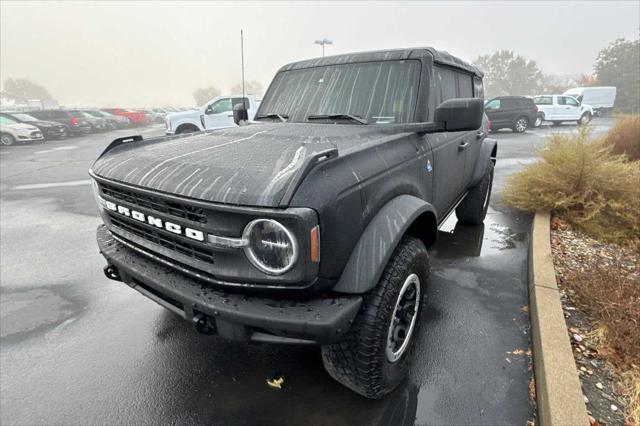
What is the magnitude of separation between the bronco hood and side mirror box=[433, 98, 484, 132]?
36 cm

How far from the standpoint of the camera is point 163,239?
1.98 meters

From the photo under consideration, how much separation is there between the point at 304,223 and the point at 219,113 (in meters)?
12.1

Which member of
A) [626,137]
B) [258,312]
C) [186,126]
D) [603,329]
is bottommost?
[603,329]

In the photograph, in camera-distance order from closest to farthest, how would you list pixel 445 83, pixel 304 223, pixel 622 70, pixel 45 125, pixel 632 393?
pixel 304 223
pixel 632 393
pixel 445 83
pixel 45 125
pixel 622 70

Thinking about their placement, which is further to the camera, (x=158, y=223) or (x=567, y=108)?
(x=567, y=108)

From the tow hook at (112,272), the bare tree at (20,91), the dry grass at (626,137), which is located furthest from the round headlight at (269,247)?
the bare tree at (20,91)

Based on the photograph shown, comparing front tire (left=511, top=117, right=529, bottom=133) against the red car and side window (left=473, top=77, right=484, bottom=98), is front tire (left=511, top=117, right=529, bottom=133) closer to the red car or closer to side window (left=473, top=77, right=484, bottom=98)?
side window (left=473, top=77, right=484, bottom=98)

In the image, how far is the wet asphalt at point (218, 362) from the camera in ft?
7.10

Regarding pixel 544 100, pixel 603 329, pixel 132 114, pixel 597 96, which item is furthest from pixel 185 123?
pixel 597 96

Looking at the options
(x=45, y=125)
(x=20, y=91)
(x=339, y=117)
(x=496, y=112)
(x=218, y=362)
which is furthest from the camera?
(x=20, y=91)

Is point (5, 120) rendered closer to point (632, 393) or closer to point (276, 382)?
point (276, 382)

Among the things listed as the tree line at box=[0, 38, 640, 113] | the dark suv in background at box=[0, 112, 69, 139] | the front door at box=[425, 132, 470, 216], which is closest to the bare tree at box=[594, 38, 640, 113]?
the tree line at box=[0, 38, 640, 113]

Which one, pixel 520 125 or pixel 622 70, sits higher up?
pixel 622 70

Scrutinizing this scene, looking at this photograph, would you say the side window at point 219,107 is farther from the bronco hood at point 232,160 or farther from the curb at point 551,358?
the curb at point 551,358
